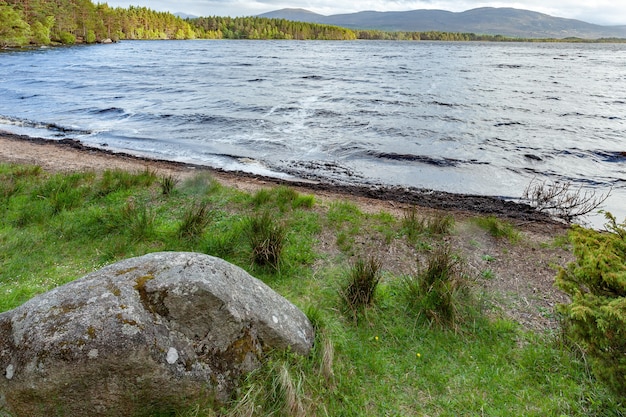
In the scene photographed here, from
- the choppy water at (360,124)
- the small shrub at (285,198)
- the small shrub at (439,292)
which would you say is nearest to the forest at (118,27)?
the choppy water at (360,124)

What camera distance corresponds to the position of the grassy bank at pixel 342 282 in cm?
376

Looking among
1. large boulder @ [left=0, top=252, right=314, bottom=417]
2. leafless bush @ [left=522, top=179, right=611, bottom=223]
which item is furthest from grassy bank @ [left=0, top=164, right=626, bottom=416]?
leafless bush @ [left=522, top=179, right=611, bottom=223]

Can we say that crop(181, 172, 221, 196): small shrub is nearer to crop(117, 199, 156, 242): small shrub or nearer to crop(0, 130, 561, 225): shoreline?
crop(0, 130, 561, 225): shoreline

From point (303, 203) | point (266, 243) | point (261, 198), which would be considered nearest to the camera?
point (266, 243)

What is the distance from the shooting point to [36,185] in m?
9.30

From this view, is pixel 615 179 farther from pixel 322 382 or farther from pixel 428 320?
pixel 322 382

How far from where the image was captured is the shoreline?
1028 cm

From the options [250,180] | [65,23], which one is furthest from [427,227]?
[65,23]

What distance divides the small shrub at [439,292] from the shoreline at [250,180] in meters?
4.69

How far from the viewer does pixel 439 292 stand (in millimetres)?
5215

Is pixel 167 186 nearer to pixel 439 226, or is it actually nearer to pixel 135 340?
pixel 439 226

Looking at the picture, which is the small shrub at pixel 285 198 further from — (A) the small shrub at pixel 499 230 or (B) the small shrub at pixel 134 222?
(A) the small shrub at pixel 499 230

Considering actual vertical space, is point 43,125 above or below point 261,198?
below

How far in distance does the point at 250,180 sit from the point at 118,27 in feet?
449
